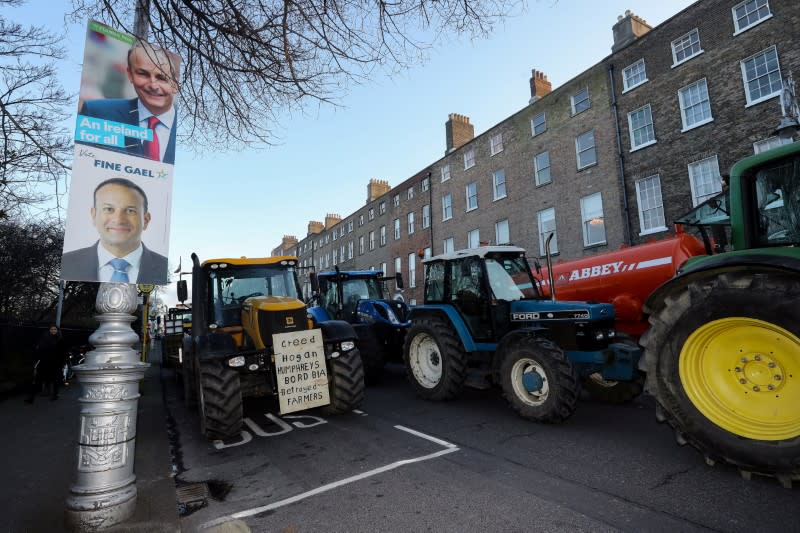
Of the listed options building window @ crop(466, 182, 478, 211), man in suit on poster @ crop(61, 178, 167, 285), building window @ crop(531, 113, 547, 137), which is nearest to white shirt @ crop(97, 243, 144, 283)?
man in suit on poster @ crop(61, 178, 167, 285)

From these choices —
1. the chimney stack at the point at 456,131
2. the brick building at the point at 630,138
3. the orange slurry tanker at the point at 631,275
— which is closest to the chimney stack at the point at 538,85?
the brick building at the point at 630,138

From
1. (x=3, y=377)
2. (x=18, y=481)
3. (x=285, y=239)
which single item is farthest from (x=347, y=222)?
(x=18, y=481)

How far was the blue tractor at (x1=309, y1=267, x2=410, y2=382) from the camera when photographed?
336 inches

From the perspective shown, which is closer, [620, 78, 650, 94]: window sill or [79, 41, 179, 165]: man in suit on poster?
[79, 41, 179, 165]: man in suit on poster

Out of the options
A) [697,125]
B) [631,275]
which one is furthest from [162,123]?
[697,125]

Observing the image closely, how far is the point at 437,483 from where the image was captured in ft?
12.1

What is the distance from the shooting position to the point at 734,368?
3.49 metres

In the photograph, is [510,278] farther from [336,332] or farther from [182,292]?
[182,292]

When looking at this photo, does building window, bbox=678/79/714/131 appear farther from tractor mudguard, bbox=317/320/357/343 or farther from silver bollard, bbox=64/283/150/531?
silver bollard, bbox=64/283/150/531

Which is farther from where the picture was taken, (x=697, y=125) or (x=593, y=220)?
(x=593, y=220)

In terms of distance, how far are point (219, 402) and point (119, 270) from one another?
8.23 feet

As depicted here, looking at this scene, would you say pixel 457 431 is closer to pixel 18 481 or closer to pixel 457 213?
pixel 18 481

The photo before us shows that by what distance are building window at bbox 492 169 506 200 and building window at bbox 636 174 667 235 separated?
6.88m

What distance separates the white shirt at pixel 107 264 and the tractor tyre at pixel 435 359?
453cm
